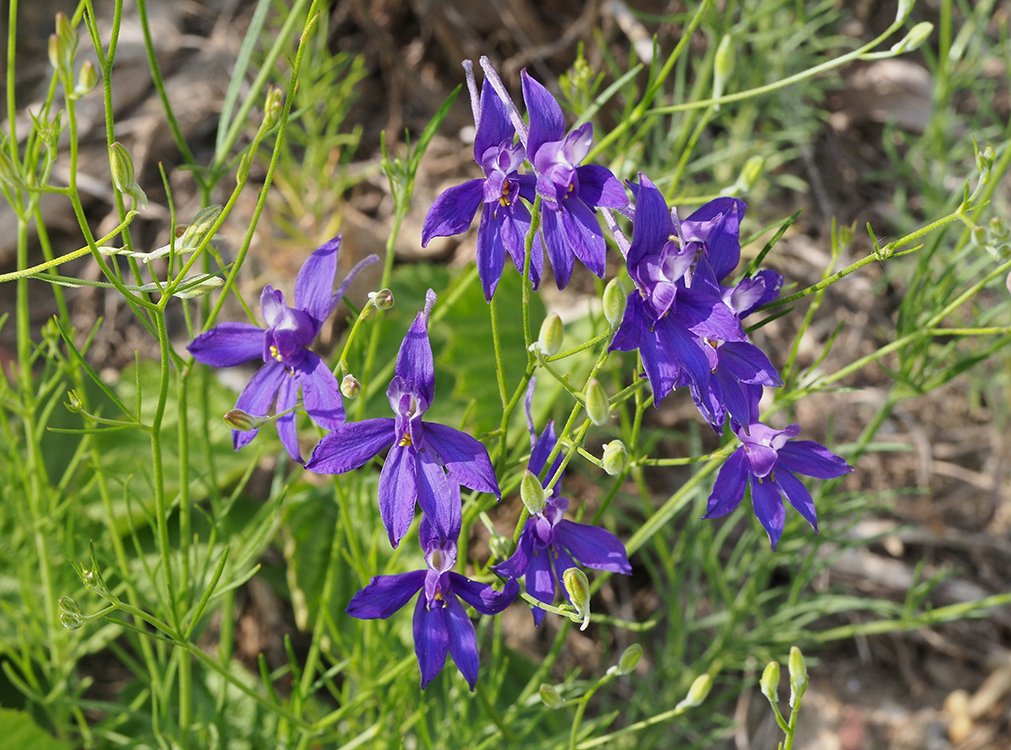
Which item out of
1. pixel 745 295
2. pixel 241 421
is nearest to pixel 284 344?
pixel 241 421

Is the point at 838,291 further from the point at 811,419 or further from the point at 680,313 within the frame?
the point at 680,313

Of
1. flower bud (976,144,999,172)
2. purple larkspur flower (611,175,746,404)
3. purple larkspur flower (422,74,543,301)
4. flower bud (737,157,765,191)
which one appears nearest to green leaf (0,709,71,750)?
purple larkspur flower (422,74,543,301)

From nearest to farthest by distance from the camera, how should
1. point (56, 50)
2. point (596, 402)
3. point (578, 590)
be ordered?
point (596, 402)
point (578, 590)
point (56, 50)

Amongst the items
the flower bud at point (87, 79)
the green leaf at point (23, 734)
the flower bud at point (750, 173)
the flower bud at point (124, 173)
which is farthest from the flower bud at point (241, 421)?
the green leaf at point (23, 734)

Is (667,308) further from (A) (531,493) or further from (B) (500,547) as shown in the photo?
(B) (500,547)

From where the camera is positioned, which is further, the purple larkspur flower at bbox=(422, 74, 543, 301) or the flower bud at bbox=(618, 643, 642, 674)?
the flower bud at bbox=(618, 643, 642, 674)

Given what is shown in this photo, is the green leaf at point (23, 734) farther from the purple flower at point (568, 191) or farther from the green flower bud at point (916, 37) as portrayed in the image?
the green flower bud at point (916, 37)

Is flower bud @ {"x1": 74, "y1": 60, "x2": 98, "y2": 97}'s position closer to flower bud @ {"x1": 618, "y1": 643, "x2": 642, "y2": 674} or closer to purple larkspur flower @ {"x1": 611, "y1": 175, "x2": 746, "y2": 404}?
purple larkspur flower @ {"x1": 611, "y1": 175, "x2": 746, "y2": 404}
